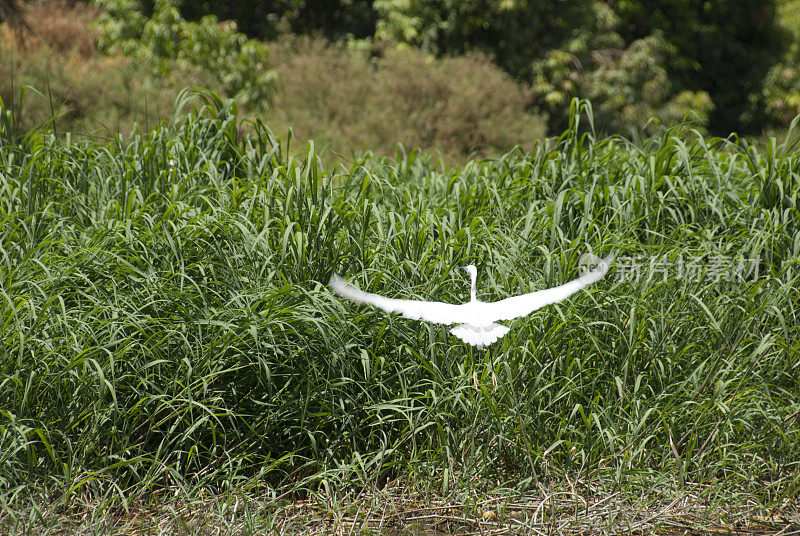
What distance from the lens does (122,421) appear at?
2307mm

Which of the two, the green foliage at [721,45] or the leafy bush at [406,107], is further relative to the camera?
the green foliage at [721,45]

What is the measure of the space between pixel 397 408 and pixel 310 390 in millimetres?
274

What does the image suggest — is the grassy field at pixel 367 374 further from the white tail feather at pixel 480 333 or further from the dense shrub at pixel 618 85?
the dense shrub at pixel 618 85

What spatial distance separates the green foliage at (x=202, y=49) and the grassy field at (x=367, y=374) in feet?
18.5

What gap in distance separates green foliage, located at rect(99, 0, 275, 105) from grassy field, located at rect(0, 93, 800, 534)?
563cm

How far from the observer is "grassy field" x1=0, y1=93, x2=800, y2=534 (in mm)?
2199

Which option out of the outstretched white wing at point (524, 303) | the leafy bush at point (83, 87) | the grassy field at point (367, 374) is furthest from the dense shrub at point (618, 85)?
the outstretched white wing at point (524, 303)

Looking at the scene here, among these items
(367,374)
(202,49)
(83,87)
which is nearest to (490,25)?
(202,49)

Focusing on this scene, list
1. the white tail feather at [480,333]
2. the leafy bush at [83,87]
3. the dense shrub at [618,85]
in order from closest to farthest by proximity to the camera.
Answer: the white tail feather at [480,333] → the leafy bush at [83,87] → the dense shrub at [618,85]

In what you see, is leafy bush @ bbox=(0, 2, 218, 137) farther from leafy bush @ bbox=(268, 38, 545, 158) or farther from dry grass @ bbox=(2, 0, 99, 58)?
leafy bush @ bbox=(268, 38, 545, 158)

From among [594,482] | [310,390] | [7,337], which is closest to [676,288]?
[594,482]

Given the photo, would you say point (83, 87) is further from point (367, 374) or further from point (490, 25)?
point (490, 25)

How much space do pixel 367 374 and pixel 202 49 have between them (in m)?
7.55

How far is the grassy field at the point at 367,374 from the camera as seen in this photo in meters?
2.20
